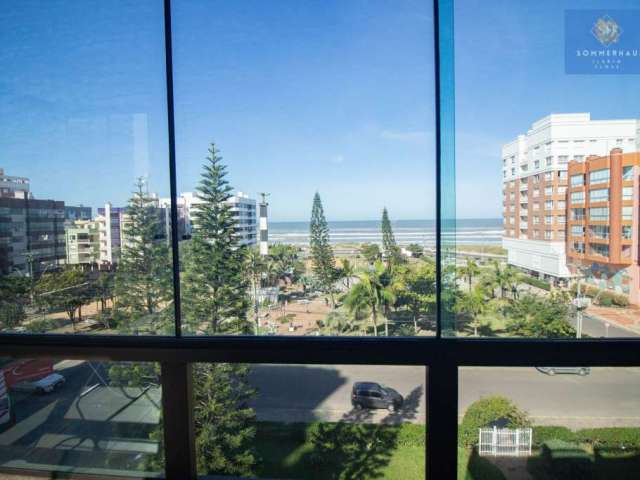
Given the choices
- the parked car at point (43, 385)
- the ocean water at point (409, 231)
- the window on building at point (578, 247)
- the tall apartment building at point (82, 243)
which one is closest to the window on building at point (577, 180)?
the window on building at point (578, 247)

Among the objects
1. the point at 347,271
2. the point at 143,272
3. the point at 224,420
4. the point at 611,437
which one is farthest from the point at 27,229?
the point at 611,437

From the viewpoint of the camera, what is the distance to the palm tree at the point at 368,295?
175cm

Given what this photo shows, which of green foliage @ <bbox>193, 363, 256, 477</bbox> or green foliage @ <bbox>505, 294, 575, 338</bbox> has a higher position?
green foliage @ <bbox>505, 294, 575, 338</bbox>

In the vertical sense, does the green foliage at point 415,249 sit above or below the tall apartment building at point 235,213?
below

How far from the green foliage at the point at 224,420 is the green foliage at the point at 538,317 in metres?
1.24

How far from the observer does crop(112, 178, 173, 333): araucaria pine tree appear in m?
1.83

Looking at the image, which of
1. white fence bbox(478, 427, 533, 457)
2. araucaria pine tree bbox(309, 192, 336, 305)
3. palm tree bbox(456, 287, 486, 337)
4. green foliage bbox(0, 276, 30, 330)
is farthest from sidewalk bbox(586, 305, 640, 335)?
green foliage bbox(0, 276, 30, 330)

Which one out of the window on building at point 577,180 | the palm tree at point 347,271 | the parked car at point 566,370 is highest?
the window on building at point 577,180

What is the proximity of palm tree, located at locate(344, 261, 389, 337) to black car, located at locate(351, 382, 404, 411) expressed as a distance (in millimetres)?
317

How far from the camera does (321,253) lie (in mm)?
1797

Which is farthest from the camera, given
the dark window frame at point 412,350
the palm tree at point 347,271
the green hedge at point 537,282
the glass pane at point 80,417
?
the glass pane at point 80,417

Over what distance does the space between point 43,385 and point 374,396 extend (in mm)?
1716

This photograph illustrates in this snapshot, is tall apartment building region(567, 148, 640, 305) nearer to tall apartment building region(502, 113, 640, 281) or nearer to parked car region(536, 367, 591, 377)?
tall apartment building region(502, 113, 640, 281)

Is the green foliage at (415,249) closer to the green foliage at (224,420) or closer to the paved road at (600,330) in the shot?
the paved road at (600,330)
